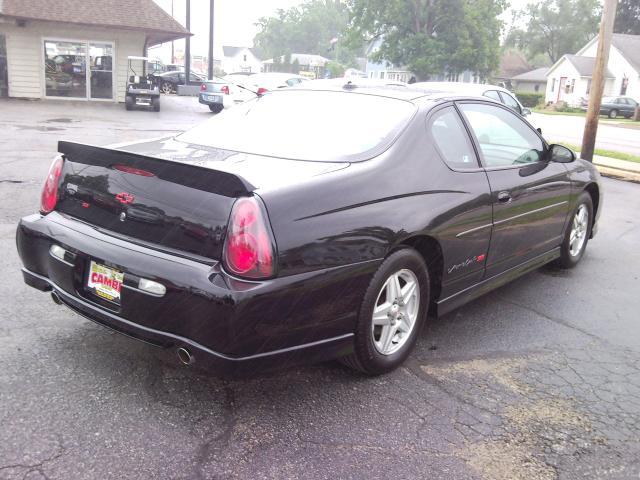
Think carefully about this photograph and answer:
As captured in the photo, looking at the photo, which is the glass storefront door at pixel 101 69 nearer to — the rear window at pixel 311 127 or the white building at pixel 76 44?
the white building at pixel 76 44

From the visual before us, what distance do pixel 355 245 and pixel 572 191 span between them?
2.89m

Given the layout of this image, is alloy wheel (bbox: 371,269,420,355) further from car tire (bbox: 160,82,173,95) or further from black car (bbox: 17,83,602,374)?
car tire (bbox: 160,82,173,95)

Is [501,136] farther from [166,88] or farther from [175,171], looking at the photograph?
[166,88]

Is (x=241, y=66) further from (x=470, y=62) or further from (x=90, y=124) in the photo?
(x=90, y=124)

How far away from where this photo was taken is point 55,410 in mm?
2906

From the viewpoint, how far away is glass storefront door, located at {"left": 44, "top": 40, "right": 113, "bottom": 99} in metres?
23.5

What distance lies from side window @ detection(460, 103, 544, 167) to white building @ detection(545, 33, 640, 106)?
55892mm

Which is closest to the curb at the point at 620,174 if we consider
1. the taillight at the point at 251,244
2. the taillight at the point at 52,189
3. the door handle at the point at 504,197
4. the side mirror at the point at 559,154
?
the side mirror at the point at 559,154

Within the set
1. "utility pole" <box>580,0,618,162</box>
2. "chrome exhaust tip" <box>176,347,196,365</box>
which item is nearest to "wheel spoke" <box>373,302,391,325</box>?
"chrome exhaust tip" <box>176,347,196,365</box>

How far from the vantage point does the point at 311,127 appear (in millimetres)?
3799

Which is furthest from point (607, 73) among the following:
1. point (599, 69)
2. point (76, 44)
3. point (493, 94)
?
point (493, 94)

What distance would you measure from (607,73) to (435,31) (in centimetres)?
1768

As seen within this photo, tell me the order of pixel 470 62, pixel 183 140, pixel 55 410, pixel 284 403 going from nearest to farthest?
pixel 55 410, pixel 284 403, pixel 183 140, pixel 470 62

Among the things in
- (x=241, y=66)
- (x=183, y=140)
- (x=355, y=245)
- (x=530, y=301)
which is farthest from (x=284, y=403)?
(x=241, y=66)
